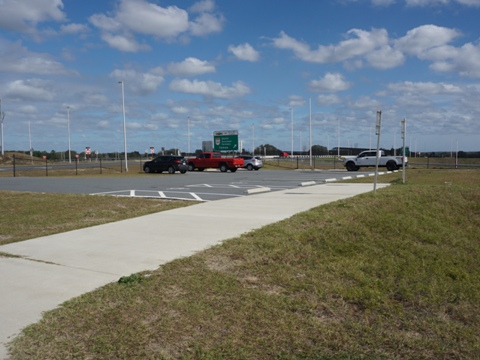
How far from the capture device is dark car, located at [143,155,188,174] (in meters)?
34.1

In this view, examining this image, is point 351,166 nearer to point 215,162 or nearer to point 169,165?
point 215,162

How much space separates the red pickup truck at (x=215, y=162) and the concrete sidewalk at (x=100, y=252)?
27.2 meters

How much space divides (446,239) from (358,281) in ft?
10.8

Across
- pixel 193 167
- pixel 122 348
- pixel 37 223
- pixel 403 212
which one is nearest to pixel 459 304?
pixel 122 348

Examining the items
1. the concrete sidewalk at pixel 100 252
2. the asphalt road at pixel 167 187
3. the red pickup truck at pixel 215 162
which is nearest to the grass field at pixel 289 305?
the concrete sidewalk at pixel 100 252

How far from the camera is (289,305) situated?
4.60 meters

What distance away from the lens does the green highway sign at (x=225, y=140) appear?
5269 centimetres

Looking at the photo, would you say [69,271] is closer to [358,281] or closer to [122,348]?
[122,348]

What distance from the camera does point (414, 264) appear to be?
6367mm

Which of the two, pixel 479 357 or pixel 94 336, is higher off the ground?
pixel 94 336

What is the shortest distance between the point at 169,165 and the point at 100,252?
2844 centimetres

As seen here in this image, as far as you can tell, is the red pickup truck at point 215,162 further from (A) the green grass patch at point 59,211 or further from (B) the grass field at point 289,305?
(B) the grass field at point 289,305

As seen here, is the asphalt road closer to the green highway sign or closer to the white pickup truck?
the white pickup truck

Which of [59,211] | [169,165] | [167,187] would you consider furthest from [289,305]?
[169,165]
